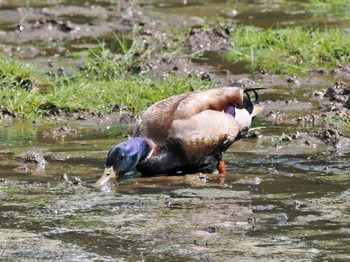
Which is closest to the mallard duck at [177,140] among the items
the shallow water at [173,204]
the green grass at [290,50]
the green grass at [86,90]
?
the shallow water at [173,204]

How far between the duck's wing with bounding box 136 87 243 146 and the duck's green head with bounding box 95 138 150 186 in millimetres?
220

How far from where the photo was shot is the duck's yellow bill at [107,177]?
7.93m

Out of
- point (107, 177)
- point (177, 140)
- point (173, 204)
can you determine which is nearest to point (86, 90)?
point (177, 140)

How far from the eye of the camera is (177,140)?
8.38 metres

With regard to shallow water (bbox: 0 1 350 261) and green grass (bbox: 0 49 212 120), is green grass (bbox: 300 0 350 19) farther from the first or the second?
shallow water (bbox: 0 1 350 261)

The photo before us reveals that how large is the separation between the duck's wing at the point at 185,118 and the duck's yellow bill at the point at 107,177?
0.52 m

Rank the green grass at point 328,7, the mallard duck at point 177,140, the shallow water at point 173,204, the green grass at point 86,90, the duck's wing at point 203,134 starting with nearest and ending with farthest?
1. the shallow water at point 173,204
2. the mallard duck at point 177,140
3. the duck's wing at point 203,134
4. the green grass at point 86,90
5. the green grass at point 328,7

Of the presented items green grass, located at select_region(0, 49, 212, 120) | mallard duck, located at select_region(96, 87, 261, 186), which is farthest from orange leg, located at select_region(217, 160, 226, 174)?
green grass, located at select_region(0, 49, 212, 120)

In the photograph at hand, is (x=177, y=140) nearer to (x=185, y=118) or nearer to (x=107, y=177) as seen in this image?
(x=185, y=118)

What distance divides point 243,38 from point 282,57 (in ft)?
2.42

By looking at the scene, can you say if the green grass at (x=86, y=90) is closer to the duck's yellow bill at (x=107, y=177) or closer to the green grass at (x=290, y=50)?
the green grass at (x=290, y=50)

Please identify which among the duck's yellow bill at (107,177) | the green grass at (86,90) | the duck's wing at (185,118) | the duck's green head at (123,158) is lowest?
the green grass at (86,90)

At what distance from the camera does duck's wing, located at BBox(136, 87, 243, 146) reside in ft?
27.7

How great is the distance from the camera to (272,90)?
12.1 m
